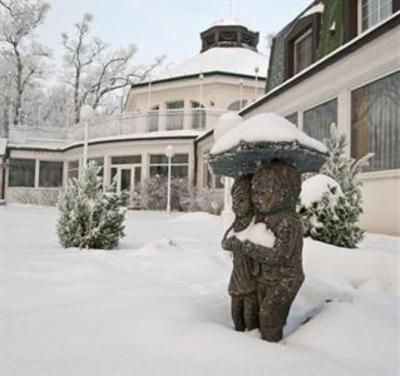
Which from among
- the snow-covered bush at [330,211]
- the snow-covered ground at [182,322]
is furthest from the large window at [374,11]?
the snow-covered ground at [182,322]

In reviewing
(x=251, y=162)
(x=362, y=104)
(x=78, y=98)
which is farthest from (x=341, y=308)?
(x=78, y=98)

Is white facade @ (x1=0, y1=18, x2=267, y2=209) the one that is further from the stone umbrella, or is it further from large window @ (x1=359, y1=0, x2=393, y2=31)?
the stone umbrella

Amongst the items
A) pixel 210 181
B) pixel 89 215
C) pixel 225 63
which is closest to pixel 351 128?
pixel 89 215

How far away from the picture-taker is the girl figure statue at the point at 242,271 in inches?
115

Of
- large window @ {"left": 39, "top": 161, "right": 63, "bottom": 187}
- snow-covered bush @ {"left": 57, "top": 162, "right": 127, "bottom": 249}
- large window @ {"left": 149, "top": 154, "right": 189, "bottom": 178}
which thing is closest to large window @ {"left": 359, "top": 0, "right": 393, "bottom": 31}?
snow-covered bush @ {"left": 57, "top": 162, "right": 127, "bottom": 249}

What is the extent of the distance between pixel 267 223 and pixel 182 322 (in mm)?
863

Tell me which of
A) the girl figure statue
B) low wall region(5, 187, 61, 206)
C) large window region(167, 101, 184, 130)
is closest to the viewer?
the girl figure statue

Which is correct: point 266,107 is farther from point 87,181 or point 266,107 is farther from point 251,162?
point 251,162

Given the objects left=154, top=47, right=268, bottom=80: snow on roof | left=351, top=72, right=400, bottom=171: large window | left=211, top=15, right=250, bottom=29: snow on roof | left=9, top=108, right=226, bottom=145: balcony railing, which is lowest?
left=351, top=72, right=400, bottom=171: large window

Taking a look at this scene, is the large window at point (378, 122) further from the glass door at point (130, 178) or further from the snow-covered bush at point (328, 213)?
the glass door at point (130, 178)

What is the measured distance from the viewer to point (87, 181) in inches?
290

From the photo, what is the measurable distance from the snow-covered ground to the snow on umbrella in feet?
3.56

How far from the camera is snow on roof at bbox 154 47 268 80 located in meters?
26.6

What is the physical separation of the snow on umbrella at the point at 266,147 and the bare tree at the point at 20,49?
3438 centimetres
